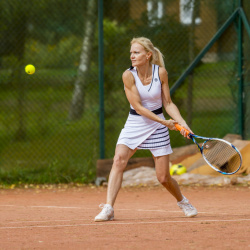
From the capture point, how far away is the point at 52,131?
10.5 meters

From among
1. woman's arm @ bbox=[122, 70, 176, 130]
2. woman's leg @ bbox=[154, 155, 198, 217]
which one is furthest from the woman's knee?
woman's arm @ bbox=[122, 70, 176, 130]

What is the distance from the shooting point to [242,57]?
11.1 m

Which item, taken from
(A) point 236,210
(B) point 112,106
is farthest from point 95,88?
(A) point 236,210

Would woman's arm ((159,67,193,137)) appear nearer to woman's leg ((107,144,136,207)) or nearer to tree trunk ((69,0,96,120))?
woman's leg ((107,144,136,207))

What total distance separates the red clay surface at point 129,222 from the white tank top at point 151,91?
42.8 inches

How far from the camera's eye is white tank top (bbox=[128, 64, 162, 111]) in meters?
6.15

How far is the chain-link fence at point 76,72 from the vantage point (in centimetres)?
1038

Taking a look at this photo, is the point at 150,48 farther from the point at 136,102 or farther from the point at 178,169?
the point at 178,169

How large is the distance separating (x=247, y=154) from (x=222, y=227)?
4.69 meters

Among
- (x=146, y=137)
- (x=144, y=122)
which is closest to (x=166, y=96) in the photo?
(x=144, y=122)

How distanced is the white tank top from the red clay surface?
1088 mm

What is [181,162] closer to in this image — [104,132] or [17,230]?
[104,132]

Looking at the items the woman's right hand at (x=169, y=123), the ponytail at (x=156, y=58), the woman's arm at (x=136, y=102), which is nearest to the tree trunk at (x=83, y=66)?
the ponytail at (x=156, y=58)

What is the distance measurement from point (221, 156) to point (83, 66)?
4888 mm
